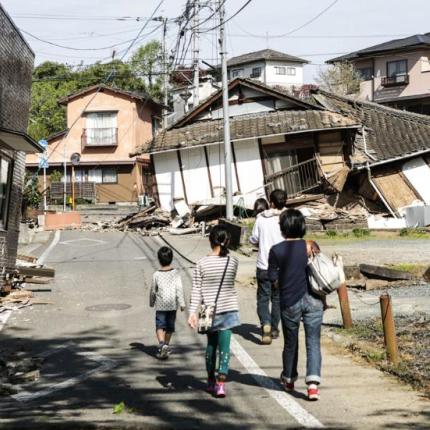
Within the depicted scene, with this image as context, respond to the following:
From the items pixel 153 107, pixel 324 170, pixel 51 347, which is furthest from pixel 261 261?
pixel 153 107

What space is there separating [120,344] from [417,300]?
4.94 meters

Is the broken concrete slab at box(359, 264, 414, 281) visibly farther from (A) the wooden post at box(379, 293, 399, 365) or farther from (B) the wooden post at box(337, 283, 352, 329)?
(A) the wooden post at box(379, 293, 399, 365)

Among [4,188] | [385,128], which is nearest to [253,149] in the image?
[385,128]

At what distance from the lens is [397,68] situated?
52.7 m

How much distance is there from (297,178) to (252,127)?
2.98m

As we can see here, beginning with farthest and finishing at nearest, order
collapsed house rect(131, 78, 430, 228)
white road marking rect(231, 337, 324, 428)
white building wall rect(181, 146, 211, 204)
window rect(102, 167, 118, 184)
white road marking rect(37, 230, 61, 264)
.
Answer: window rect(102, 167, 118, 184)
white building wall rect(181, 146, 211, 204)
collapsed house rect(131, 78, 430, 228)
white road marking rect(37, 230, 61, 264)
white road marking rect(231, 337, 324, 428)

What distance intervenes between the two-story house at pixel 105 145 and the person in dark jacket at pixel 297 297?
42218 millimetres

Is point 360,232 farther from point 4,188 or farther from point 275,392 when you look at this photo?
point 275,392

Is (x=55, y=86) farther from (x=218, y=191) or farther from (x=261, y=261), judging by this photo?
(x=261, y=261)

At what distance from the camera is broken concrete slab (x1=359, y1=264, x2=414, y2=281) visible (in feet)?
42.6

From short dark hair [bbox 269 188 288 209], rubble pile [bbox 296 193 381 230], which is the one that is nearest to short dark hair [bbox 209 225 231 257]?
short dark hair [bbox 269 188 288 209]

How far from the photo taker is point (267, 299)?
8680 mm

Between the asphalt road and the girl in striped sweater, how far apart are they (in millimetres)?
263

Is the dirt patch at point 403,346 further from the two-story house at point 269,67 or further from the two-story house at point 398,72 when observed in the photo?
the two-story house at point 269,67
